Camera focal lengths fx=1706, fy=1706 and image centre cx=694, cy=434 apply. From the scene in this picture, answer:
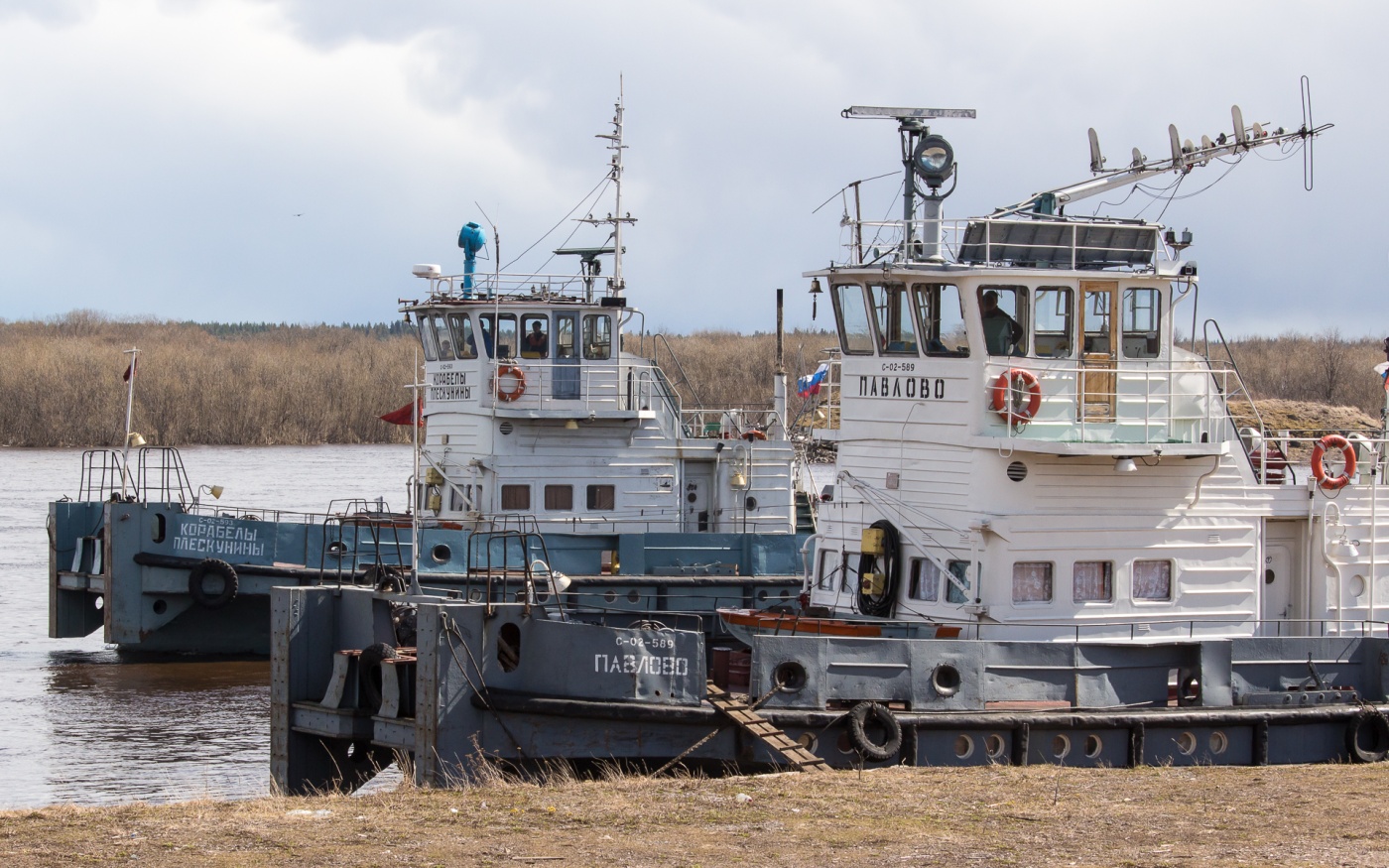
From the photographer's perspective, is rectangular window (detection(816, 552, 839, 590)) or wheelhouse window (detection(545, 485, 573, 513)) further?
wheelhouse window (detection(545, 485, 573, 513))

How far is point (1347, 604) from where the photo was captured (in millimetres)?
15500

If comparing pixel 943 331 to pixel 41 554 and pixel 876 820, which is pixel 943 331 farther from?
pixel 41 554

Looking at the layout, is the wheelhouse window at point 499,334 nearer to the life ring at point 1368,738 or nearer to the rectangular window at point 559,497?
the rectangular window at point 559,497

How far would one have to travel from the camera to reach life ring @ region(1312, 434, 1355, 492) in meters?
15.2

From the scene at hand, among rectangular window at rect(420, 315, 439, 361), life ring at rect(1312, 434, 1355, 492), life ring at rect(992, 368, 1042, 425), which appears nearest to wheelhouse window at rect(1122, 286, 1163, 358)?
life ring at rect(992, 368, 1042, 425)

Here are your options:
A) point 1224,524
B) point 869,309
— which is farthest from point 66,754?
point 1224,524

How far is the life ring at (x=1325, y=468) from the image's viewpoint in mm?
15188

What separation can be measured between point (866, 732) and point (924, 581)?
219cm

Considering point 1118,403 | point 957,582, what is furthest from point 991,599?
point 1118,403

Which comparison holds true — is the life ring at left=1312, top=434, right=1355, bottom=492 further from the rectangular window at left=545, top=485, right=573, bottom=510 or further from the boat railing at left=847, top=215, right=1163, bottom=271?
the rectangular window at left=545, top=485, right=573, bottom=510

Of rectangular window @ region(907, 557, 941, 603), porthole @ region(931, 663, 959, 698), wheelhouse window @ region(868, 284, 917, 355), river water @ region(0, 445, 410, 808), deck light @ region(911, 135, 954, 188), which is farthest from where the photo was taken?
river water @ region(0, 445, 410, 808)

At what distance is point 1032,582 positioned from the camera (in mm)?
14344

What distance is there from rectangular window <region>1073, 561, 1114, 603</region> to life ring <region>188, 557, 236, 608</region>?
12245mm

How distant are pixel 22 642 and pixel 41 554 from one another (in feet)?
35.6
